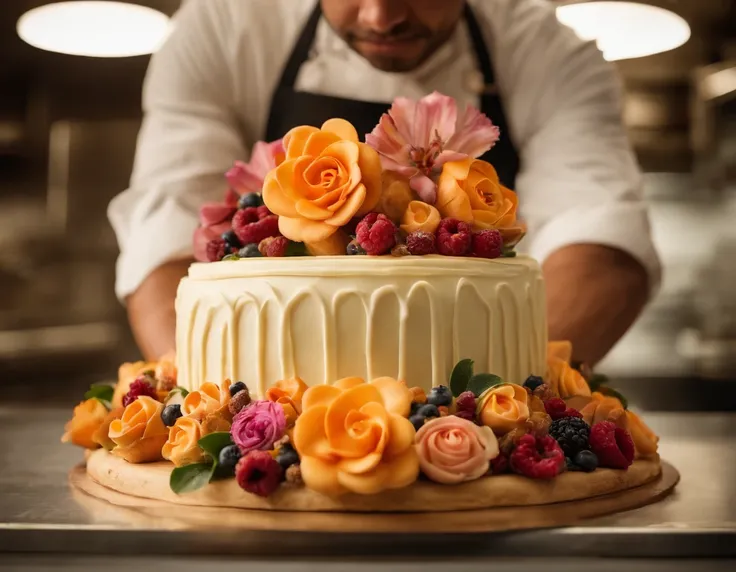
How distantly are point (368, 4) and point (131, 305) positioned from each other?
2.46 ft

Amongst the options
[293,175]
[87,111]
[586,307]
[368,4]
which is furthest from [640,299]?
[87,111]

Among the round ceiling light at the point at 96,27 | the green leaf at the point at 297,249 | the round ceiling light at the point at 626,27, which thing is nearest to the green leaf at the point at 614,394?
the green leaf at the point at 297,249

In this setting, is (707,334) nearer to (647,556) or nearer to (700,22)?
(700,22)

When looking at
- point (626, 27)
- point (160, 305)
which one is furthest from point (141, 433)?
point (626, 27)

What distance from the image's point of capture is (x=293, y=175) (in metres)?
1.09

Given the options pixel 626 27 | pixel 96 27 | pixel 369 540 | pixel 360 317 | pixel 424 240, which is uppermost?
pixel 626 27

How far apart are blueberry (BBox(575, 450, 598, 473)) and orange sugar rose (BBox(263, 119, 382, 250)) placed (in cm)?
39

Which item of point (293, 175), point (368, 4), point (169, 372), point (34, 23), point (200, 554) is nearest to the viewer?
point (200, 554)

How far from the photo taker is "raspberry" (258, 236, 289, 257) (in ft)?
3.72

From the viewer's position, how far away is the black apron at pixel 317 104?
1847 mm

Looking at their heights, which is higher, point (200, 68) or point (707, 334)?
point (200, 68)

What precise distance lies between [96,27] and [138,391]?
151 centimetres

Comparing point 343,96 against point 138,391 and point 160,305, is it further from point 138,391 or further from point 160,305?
point 138,391

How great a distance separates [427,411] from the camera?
0.99 meters
